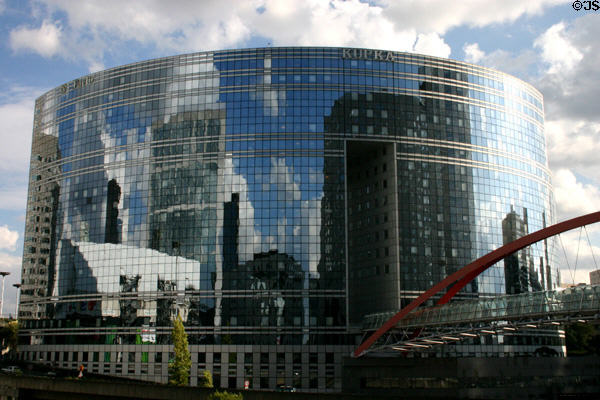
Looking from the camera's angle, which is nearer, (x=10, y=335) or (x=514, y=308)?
(x=514, y=308)

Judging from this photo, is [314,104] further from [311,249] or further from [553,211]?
[553,211]

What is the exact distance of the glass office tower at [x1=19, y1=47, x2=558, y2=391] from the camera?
3920 inches

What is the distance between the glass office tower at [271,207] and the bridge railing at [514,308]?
1160 inches

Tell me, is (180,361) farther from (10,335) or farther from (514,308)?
(10,335)

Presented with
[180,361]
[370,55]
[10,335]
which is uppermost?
[370,55]

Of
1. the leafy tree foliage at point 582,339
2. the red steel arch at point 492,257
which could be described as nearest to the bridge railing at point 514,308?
the red steel arch at point 492,257

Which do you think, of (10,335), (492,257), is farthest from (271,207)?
(10,335)

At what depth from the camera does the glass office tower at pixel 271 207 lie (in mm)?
99562

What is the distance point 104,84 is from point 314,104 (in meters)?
40.6

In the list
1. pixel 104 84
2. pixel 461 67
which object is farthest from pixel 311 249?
pixel 104 84

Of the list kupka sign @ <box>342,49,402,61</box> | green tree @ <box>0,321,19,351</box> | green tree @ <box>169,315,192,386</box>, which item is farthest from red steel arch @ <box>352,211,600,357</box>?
green tree @ <box>0,321,19,351</box>

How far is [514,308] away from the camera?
61.9m

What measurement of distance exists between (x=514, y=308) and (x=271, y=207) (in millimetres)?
48323

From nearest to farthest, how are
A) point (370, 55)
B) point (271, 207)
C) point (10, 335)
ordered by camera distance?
point (271, 207)
point (370, 55)
point (10, 335)
